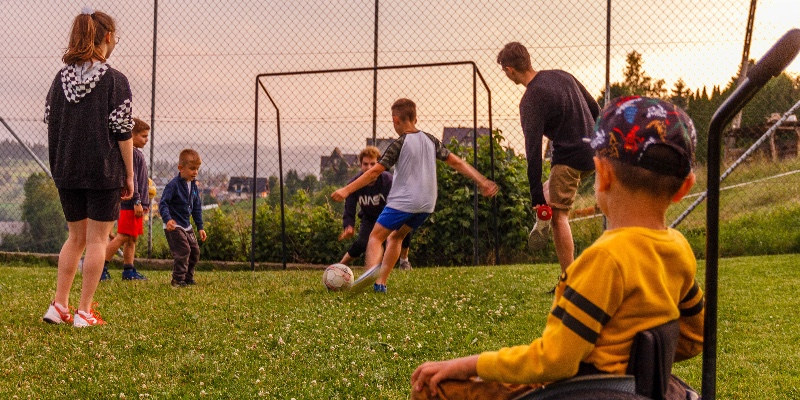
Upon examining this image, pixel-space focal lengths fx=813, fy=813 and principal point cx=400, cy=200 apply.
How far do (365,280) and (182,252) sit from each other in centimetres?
258

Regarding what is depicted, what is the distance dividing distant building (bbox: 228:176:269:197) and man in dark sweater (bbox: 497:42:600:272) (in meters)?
6.12

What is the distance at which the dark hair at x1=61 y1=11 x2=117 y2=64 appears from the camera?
16.8 ft

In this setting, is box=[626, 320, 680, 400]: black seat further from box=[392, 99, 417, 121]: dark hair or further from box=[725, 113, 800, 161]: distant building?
box=[725, 113, 800, 161]: distant building

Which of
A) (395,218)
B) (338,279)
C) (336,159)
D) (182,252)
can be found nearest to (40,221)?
(336,159)

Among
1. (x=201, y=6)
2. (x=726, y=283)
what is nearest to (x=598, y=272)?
(x=726, y=283)

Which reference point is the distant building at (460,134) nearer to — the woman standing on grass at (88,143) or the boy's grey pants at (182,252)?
the boy's grey pants at (182,252)

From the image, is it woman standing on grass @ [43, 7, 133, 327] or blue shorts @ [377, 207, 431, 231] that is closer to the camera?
woman standing on grass @ [43, 7, 133, 327]

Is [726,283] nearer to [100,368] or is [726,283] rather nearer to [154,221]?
[100,368]

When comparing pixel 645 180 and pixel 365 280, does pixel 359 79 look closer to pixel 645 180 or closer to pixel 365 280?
pixel 365 280

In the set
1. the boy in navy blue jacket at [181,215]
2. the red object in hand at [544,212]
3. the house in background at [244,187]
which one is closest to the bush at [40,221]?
the house in background at [244,187]

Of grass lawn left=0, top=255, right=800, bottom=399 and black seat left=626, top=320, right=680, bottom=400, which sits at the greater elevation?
black seat left=626, top=320, right=680, bottom=400

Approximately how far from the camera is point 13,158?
481 inches

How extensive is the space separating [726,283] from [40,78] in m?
10.0

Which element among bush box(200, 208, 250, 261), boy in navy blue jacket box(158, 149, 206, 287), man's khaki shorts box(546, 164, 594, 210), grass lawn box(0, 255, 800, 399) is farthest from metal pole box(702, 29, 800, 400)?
bush box(200, 208, 250, 261)
